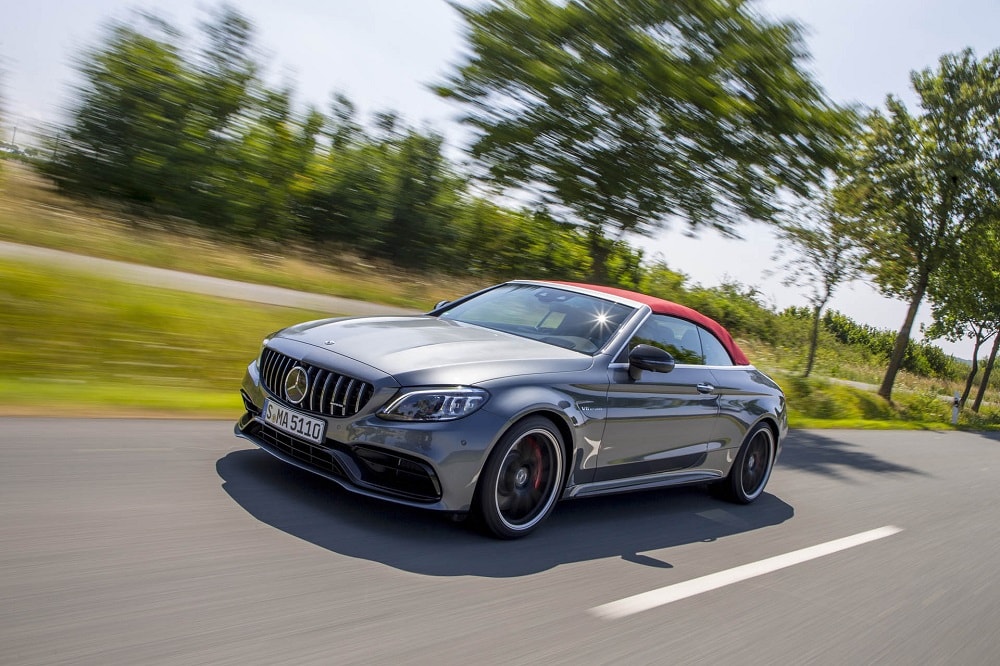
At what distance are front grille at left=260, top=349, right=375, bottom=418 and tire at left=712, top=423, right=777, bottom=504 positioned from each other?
11.3ft

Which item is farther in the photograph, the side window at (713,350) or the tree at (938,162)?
the tree at (938,162)

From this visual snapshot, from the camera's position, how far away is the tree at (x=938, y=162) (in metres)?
26.8

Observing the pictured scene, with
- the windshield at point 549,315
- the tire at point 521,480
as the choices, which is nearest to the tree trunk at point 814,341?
the windshield at point 549,315

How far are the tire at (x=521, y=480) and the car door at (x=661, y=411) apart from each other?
0.44 metres

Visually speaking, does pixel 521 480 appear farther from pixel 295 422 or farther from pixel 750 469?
pixel 750 469

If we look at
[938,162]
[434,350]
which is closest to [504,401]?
[434,350]

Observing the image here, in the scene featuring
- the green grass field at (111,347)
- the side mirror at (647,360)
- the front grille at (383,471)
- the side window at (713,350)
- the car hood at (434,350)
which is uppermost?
the side window at (713,350)

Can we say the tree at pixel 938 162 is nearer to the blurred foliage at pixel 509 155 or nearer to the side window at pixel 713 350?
the blurred foliage at pixel 509 155

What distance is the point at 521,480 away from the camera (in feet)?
16.1

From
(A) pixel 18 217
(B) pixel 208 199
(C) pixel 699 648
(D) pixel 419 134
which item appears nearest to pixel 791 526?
(C) pixel 699 648

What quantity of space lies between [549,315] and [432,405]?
5.39ft

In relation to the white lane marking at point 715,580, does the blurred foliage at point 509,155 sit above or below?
above

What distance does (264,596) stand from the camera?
3.60 meters

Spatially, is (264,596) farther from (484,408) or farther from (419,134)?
(419,134)
